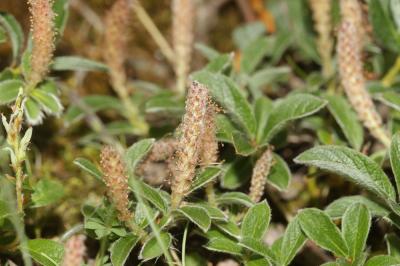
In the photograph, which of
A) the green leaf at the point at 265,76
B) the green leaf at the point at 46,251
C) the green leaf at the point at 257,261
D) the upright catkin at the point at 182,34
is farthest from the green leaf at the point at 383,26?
the green leaf at the point at 46,251

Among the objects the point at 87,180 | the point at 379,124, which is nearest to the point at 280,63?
the point at 379,124

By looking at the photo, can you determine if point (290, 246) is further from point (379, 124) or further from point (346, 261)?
point (379, 124)

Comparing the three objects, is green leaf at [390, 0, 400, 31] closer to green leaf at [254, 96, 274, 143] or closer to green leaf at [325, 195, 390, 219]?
green leaf at [254, 96, 274, 143]

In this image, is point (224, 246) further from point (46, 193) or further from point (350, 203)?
point (46, 193)

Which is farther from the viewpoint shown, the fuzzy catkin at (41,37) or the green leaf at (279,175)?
the green leaf at (279,175)

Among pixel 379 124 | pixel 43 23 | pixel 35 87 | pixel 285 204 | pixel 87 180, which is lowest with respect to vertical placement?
pixel 285 204

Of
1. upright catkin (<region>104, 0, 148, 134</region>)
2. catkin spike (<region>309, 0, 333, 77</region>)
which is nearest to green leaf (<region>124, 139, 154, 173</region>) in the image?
upright catkin (<region>104, 0, 148, 134</region>)

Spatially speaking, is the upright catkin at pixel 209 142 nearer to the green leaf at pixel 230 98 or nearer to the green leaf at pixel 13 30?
the green leaf at pixel 230 98
